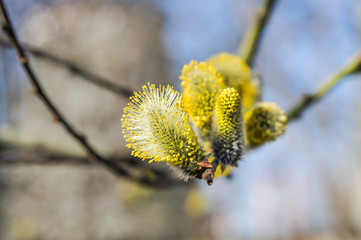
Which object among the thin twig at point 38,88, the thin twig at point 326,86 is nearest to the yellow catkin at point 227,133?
the thin twig at point 38,88

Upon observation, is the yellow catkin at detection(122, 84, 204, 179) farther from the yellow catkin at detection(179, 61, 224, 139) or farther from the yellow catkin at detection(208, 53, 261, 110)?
the yellow catkin at detection(208, 53, 261, 110)

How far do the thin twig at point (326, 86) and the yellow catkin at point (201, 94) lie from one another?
28.2 inches

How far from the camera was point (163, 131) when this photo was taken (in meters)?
0.68

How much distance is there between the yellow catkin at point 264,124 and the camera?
2.69 feet

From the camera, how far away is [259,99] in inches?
43.6

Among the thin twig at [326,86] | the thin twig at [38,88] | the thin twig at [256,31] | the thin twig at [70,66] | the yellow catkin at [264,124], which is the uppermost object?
the thin twig at [256,31]

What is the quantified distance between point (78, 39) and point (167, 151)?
508 cm

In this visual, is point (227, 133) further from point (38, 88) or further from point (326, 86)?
point (326, 86)

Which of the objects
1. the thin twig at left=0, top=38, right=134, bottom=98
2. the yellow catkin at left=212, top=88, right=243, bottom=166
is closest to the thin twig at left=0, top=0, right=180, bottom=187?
the thin twig at left=0, top=38, right=134, bottom=98

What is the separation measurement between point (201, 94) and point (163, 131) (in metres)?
0.17

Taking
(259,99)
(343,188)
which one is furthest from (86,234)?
(343,188)

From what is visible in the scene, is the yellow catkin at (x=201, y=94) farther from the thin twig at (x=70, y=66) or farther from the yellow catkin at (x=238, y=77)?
the thin twig at (x=70, y=66)

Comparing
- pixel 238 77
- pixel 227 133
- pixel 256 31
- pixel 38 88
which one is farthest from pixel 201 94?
pixel 256 31

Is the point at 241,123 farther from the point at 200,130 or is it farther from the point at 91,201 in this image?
the point at 91,201
